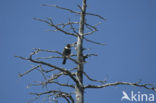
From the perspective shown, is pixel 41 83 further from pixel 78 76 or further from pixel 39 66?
pixel 78 76

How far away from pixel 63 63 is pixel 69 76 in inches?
112

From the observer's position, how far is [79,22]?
9.74 metres

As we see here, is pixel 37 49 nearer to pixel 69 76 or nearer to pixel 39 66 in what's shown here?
pixel 39 66

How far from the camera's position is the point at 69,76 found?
852cm

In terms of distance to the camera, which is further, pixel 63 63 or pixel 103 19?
pixel 63 63

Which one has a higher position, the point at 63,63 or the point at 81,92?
the point at 63,63

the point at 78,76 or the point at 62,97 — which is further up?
the point at 78,76

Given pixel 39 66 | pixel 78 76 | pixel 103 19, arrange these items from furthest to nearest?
1. pixel 103 19
2. pixel 78 76
3. pixel 39 66

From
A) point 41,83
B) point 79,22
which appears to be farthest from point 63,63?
point 41,83

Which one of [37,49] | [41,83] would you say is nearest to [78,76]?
[41,83]

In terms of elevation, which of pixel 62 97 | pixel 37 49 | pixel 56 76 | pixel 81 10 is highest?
pixel 81 10

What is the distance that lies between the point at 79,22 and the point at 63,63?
87.7 inches

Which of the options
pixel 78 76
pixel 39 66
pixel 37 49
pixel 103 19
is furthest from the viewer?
pixel 103 19

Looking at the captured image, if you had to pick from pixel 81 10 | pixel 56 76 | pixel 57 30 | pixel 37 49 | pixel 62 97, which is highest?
pixel 81 10
